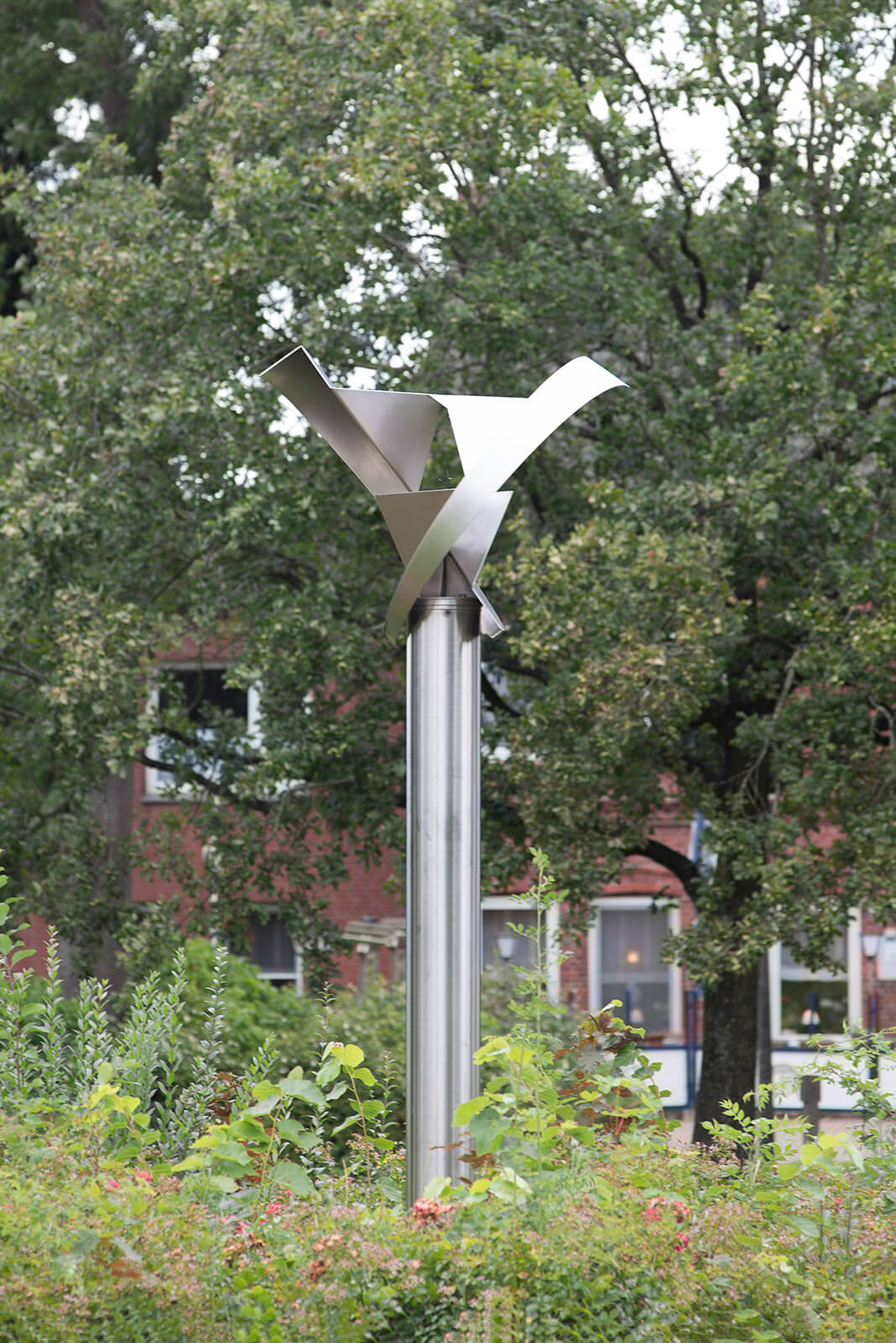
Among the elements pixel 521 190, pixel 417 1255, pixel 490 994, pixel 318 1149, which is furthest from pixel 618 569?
pixel 417 1255

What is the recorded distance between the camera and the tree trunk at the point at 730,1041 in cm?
1120

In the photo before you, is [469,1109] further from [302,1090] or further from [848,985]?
[848,985]

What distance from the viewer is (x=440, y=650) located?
4105mm

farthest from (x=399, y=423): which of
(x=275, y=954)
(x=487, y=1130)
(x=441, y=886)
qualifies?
(x=275, y=954)

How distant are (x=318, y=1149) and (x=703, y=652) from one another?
5.82m

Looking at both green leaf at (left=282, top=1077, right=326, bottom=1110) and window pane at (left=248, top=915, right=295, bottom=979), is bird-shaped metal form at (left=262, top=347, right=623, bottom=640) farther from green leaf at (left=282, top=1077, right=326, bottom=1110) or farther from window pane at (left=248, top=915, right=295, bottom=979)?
window pane at (left=248, top=915, right=295, bottom=979)

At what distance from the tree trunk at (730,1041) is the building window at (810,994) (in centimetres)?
969

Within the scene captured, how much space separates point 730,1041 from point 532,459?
4.56 m

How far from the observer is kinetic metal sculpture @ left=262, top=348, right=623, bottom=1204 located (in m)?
3.92

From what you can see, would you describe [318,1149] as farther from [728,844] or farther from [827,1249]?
[728,844]

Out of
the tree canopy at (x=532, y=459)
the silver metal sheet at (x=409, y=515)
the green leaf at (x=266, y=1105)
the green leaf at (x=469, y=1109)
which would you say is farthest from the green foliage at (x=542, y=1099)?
the tree canopy at (x=532, y=459)

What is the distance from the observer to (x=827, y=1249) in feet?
11.0

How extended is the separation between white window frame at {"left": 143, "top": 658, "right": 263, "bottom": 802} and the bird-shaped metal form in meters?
5.76

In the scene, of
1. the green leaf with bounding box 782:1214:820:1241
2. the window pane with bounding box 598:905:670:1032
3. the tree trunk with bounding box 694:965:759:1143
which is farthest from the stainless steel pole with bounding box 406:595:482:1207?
the window pane with bounding box 598:905:670:1032
